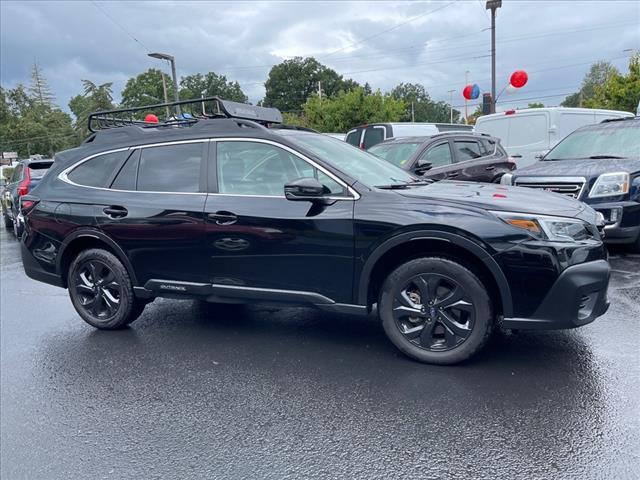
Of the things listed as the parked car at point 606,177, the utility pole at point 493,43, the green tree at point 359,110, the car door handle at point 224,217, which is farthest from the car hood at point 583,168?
the green tree at point 359,110

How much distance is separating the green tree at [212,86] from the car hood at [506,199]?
77450 mm

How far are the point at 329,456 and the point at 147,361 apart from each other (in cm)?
198

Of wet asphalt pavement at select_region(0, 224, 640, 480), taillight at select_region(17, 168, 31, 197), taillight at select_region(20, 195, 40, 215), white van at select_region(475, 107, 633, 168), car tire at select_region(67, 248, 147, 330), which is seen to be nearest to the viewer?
wet asphalt pavement at select_region(0, 224, 640, 480)

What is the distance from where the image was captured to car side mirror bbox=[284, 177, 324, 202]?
3.54 m

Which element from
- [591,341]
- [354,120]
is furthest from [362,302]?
[354,120]

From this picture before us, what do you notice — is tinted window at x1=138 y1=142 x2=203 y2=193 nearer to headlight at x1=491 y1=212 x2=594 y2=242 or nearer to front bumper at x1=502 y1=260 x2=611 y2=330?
headlight at x1=491 y1=212 x2=594 y2=242

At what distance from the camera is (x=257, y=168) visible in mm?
4012

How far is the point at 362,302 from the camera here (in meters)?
3.65

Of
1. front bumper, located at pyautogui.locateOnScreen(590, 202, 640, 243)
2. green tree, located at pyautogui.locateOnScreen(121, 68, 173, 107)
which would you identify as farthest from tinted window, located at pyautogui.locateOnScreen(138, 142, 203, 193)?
green tree, located at pyautogui.locateOnScreen(121, 68, 173, 107)

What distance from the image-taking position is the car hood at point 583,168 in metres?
6.14

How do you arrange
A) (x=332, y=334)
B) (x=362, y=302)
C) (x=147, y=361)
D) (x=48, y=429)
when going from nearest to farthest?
(x=48, y=429) < (x=362, y=302) < (x=147, y=361) < (x=332, y=334)

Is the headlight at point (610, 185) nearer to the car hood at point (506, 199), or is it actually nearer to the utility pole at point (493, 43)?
the car hood at point (506, 199)

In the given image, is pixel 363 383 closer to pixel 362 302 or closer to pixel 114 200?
pixel 362 302

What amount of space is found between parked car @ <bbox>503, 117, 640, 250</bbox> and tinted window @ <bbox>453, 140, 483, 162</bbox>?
175 cm
